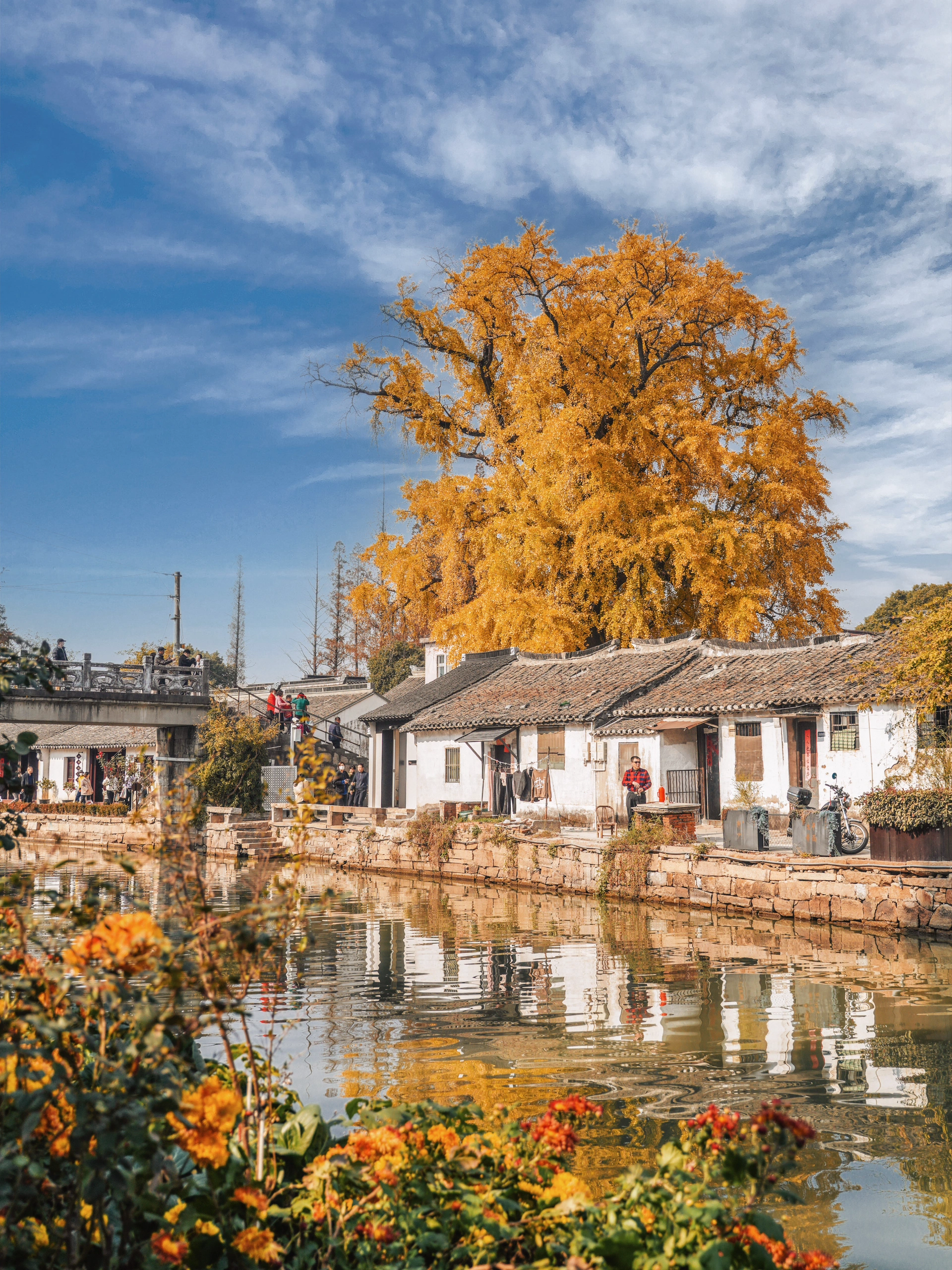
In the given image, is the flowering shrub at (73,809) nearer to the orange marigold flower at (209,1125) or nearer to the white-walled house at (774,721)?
the white-walled house at (774,721)

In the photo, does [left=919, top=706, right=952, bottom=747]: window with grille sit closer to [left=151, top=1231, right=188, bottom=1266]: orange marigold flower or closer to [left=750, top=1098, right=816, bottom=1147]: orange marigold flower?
[left=750, top=1098, right=816, bottom=1147]: orange marigold flower

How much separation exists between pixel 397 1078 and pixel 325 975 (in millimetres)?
5360

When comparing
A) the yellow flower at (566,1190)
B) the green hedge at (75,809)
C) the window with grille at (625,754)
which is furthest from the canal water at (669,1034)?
the green hedge at (75,809)

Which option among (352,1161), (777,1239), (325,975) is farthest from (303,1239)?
(325,975)

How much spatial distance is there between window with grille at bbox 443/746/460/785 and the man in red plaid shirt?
23.4ft

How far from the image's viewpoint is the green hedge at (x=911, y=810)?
1588 centimetres

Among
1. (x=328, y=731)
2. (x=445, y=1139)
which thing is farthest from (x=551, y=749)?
(x=445, y=1139)

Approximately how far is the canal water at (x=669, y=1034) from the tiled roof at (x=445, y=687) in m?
15.5

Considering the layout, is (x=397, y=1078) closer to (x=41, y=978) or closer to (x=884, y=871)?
(x=41, y=978)

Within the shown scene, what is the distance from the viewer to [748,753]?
23016 mm

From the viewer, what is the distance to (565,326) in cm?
3238

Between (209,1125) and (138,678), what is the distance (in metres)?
34.8

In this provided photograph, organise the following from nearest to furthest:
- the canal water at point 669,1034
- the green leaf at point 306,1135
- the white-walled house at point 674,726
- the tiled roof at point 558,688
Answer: the green leaf at point 306,1135, the canal water at point 669,1034, the white-walled house at point 674,726, the tiled roof at point 558,688

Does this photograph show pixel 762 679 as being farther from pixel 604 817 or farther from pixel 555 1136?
pixel 555 1136
